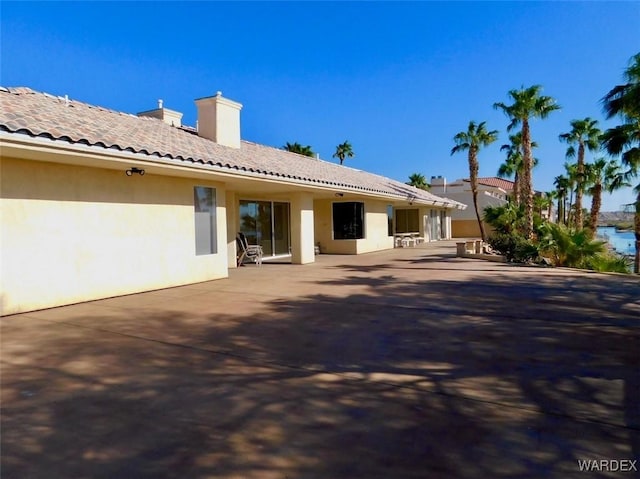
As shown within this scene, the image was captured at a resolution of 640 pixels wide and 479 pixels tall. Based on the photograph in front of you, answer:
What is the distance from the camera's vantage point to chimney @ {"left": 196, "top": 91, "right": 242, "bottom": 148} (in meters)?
15.1

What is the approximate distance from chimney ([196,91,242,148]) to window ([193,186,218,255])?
3754 mm

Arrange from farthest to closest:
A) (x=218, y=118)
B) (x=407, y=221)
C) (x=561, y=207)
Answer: (x=561, y=207), (x=407, y=221), (x=218, y=118)

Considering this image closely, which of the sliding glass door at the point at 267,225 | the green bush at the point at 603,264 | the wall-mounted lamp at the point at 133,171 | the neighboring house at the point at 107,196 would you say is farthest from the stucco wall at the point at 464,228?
the wall-mounted lamp at the point at 133,171

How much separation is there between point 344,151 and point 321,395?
55.8 m

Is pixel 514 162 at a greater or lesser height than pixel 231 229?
greater

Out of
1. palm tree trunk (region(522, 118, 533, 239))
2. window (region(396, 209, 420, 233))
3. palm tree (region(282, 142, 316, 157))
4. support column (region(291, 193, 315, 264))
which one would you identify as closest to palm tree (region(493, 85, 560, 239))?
palm tree trunk (region(522, 118, 533, 239))

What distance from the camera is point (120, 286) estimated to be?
9.84 metres

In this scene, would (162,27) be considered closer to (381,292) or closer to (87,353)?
(381,292)

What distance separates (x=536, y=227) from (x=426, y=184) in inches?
1315

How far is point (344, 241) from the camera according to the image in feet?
71.2

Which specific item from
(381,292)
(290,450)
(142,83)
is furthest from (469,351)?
(142,83)

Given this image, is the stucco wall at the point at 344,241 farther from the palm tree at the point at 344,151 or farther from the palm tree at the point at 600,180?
the palm tree at the point at 344,151

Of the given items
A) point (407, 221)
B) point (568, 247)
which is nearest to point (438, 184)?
point (407, 221)

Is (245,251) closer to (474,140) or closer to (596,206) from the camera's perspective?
(474,140)
